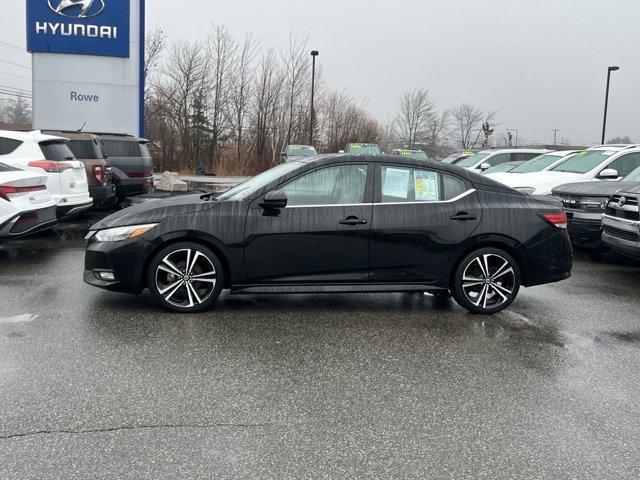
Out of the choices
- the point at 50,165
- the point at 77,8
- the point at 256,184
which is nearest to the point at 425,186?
the point at 256,184

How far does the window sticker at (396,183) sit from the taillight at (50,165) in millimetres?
6235

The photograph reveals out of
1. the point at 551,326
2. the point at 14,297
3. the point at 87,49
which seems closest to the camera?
the point at 551,326

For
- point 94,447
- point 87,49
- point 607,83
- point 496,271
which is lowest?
point 94,447

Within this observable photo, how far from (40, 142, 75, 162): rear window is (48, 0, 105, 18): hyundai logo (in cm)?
1133

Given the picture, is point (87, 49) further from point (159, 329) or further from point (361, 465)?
point (361, 465)

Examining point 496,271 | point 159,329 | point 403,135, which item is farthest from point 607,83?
point 159,329

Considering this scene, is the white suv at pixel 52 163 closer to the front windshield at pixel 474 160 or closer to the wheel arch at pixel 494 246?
the wheel arch at pixel 494 246

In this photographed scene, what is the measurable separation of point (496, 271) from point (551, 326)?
734 millimetres

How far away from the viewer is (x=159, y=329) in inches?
209

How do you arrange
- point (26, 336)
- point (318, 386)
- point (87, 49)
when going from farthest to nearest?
point (87, 49)
point (26, 336)
point (318, 386)

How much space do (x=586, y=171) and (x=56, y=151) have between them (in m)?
9.91

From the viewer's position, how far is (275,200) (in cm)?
570

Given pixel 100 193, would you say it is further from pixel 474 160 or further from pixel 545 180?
pixel 474 160

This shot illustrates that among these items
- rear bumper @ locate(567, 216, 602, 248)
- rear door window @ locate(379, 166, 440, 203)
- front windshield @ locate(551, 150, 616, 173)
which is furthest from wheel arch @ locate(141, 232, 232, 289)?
front windshield @ locate(551, 150, 616, 173)
